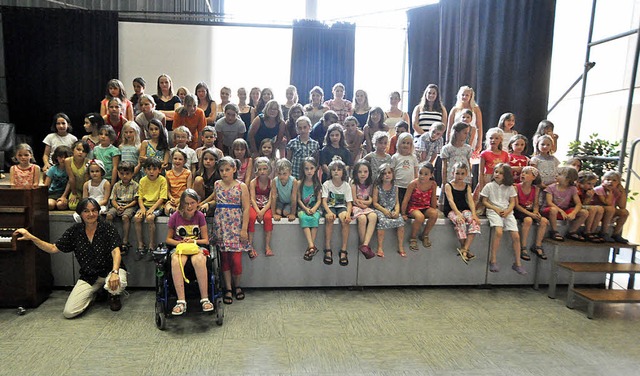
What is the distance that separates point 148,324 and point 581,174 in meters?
4.20

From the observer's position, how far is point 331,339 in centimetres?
292

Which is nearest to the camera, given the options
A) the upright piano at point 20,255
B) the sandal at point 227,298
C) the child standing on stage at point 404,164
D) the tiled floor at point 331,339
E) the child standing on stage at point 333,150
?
the tiled floor at point 331,339

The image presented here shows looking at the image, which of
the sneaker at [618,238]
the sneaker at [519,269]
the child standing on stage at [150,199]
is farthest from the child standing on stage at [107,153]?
the sneaker at [618,238]

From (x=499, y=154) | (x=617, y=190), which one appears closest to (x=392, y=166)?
(x=499, y=154)

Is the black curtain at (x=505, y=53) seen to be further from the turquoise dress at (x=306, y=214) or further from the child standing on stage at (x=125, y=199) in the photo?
the child standing on stage at (x=125, y=199)

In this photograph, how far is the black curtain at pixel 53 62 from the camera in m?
7.18

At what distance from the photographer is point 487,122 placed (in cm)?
668

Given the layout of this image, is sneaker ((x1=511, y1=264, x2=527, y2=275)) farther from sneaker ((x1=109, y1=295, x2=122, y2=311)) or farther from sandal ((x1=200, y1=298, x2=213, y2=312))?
sneaker ((x1=109, y1=295, x2=122, y2=311))

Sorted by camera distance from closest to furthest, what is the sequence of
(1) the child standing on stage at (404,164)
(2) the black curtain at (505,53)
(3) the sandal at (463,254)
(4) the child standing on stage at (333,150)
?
(3) the sandal at (463,254)
(1) the child standing on stage at (404,164)
(4) the child standing on stage at (333,150)
(2) the black curtain at (505,53)

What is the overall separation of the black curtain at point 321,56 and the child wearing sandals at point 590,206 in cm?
441

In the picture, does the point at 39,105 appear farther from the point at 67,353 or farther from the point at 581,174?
the point at 581,174

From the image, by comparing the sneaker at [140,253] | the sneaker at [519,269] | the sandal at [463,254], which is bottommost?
the sneaker at [519,269]

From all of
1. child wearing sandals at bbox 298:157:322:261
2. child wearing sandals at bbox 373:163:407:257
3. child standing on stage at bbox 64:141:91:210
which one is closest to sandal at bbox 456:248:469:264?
child wearing sandals at bbox 373:163:407:257

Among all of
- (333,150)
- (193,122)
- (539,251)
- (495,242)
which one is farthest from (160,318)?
(539,251)
